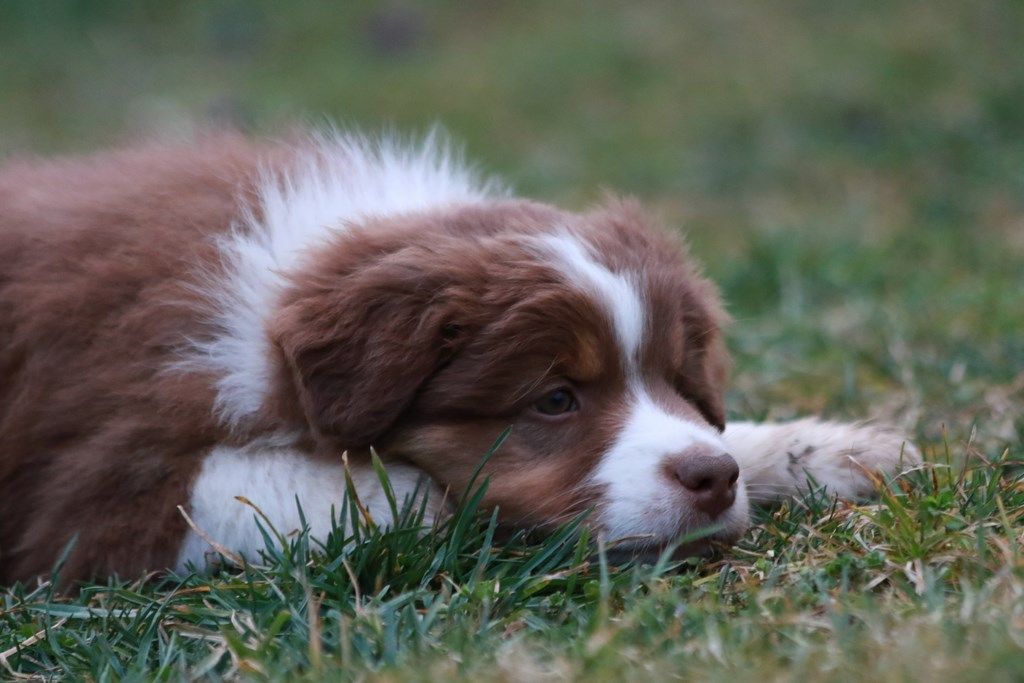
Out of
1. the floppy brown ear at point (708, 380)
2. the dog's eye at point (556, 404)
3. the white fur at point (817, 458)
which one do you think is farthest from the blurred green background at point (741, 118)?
the dog's eye at point (556, 404)

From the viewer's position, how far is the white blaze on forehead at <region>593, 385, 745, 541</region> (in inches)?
157

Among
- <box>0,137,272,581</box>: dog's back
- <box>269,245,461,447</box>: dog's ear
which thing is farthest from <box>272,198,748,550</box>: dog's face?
<box>0,137,272,581</box>: dog's back

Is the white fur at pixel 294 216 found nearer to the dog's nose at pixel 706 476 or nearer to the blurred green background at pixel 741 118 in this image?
the blurred green background at pixel 741 118

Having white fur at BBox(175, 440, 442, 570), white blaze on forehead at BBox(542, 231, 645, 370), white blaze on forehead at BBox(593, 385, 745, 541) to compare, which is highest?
white blaze on forehead at BBox(542, 231, 645, 370)

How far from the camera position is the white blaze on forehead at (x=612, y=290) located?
169 inches

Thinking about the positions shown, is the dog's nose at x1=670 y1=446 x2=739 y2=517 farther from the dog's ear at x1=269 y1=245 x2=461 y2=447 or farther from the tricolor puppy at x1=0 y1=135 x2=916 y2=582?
the dog's ear at x1=269 y1=245 x2=461 y2=447

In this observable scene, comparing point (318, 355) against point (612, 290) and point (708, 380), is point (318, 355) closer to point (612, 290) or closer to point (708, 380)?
point (612, 290)

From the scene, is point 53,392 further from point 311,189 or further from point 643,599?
point 643,599

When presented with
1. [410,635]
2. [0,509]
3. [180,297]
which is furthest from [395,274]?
[0,509]

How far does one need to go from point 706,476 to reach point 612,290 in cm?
70

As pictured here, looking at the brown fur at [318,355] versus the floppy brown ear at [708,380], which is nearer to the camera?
the brown fur at [318,355]

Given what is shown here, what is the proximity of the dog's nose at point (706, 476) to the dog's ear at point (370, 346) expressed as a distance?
32.2 inches

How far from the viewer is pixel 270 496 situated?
4359mm

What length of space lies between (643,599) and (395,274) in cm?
137
